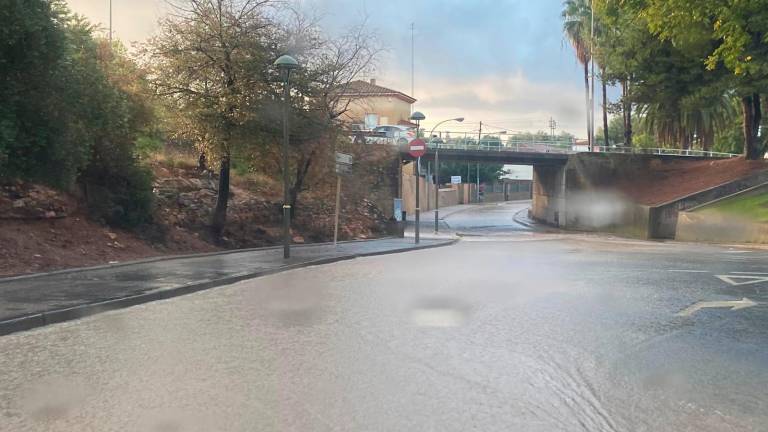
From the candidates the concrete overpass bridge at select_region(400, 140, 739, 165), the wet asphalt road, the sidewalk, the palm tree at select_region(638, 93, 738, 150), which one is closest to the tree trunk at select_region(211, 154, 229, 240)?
the sidewalk

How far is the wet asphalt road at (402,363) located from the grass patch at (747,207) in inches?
741

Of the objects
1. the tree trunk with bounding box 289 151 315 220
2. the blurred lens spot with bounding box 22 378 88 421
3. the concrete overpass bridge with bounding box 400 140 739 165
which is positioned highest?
the concrete overpass bridge with bounding box 400 140 739 165

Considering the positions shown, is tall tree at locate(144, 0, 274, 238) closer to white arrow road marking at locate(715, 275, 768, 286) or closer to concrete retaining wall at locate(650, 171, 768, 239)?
white arrow road marking at locate(715, 275, 768, 286)

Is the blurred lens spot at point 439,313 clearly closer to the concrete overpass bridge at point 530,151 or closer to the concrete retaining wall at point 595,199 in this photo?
the concrete retaining wall at point 595,199

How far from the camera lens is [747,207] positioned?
28312 millimetres

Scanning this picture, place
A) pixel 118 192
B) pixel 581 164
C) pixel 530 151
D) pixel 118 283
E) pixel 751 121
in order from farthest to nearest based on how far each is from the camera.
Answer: pixel 530 151
pixel 581 164
pixel 751 121
pixel 118 192
pixel 118 283

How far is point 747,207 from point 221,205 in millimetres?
23193

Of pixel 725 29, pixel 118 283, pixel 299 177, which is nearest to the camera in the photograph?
pixel 118 283

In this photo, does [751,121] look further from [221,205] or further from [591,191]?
[221,205]

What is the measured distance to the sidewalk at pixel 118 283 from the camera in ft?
26.9

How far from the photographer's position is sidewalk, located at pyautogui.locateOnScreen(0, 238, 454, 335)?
821 cm

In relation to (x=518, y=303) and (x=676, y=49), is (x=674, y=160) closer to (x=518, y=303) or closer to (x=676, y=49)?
(x=676, y=49)

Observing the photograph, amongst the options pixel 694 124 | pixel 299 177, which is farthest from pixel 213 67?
pixel 694 124

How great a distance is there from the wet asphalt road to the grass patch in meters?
18.8
